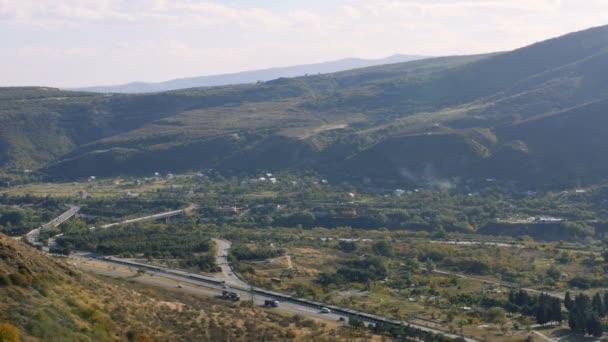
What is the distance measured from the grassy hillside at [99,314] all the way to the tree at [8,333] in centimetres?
8

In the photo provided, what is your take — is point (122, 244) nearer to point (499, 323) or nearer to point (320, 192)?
point (499, 323)

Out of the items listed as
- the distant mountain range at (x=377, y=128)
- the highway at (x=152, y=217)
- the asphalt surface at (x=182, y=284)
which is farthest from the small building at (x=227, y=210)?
the asphalt surface at (x=182, y=284)

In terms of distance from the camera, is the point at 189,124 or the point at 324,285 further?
the point at 189,124

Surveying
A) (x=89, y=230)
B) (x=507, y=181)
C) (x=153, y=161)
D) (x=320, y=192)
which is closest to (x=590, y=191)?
(x=507, y=181)

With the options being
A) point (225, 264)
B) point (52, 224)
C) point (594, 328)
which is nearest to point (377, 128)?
point (52, 224)

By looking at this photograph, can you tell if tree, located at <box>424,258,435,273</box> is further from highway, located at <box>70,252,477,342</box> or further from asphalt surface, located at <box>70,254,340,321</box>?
asphalt surface, located at <box>70,254,340,321</box>

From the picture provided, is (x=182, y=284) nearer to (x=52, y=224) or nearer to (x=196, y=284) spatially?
(x=196, y=284)

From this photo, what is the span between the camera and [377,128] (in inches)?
5950

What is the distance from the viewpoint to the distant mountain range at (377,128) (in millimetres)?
→ 120375

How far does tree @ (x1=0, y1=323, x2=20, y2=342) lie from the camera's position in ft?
89.4

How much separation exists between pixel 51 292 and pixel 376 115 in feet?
458

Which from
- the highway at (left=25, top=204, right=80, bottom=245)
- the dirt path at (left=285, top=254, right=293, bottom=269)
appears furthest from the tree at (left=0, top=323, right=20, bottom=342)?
the highway at (left=25, top=204, right=80, bottom=245)

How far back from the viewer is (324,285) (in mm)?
57188

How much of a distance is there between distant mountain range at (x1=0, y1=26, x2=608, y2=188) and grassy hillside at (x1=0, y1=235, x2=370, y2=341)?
78.0 meters
